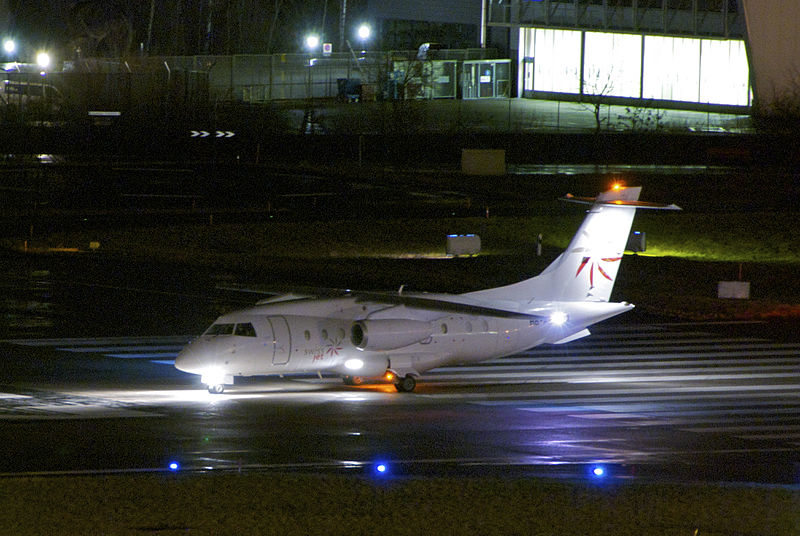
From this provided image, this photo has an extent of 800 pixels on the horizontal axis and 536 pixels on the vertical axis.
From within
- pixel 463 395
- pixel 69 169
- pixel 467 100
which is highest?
pixel 467 100

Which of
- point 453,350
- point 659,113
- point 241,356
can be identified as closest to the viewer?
point 241,356

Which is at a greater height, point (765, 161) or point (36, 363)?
point (765, 161)

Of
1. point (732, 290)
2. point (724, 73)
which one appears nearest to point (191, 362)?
point (732, 290)

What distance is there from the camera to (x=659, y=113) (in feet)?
265

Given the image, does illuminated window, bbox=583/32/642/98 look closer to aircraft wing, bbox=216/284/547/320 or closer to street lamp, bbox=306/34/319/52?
street lamp, bbox=306/34/319/52

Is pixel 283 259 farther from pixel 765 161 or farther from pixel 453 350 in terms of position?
pixel 765 161

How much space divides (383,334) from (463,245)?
2005cm

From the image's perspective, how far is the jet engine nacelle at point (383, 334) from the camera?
964 inches

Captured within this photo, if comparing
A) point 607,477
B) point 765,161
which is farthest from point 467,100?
point 607,477

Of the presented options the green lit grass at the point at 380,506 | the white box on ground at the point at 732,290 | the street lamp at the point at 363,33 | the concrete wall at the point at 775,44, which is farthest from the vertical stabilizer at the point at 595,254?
the street lamp at the point at 363,33

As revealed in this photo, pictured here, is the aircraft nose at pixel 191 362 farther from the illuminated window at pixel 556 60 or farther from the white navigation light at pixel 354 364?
the illuminated window at pixel 556 60

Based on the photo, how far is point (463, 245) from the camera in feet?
145

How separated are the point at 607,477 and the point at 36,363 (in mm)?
16053

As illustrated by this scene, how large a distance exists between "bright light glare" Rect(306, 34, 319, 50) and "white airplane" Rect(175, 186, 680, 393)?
6868 centimetres
